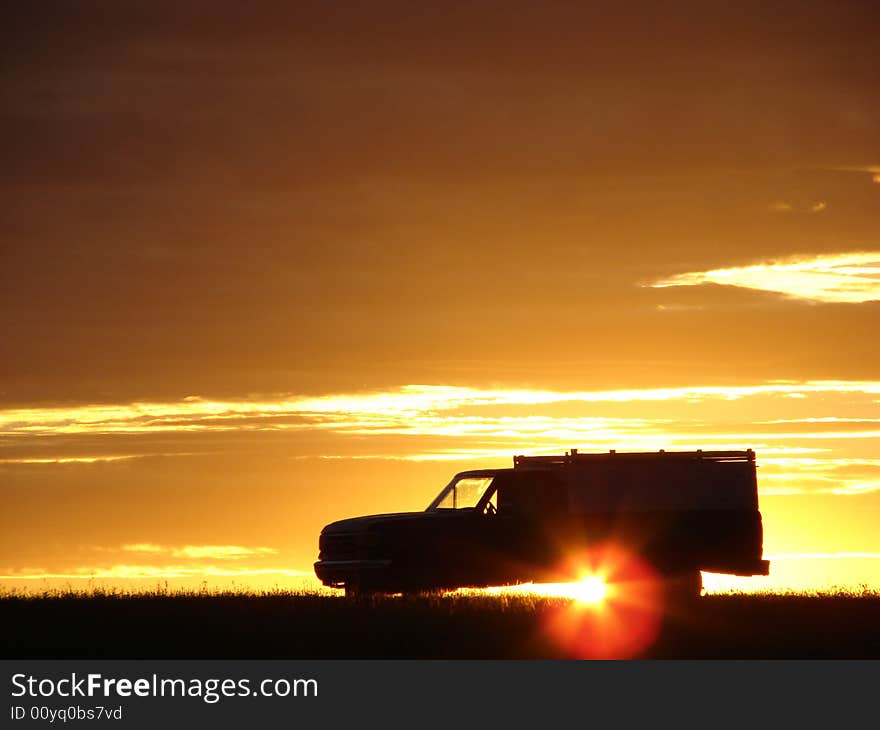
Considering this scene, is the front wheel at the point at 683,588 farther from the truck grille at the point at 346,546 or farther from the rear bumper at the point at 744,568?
the truck grille at the point at 346,546

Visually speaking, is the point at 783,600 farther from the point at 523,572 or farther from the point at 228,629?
the point at 228,629

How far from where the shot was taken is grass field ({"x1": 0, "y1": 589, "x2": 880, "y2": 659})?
59.5ft

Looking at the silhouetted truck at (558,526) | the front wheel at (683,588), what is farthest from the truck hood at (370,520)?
the front wheel at (683,588)

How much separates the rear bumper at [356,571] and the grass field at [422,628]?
1.48 ft

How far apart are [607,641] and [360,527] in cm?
578

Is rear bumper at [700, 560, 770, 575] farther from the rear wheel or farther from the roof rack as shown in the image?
the rear wheel

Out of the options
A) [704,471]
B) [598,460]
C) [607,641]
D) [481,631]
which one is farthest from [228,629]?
[704,471]

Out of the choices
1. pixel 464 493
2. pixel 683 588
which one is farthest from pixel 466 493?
pixel 683 588

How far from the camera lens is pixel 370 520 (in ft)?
78.0

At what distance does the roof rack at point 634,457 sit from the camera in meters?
24.8

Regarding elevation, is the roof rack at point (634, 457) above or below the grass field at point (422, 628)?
above

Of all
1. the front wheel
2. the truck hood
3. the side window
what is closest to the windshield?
the side window

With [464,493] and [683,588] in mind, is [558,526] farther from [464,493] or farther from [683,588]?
[683,588]

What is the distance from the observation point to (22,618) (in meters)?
22.8
